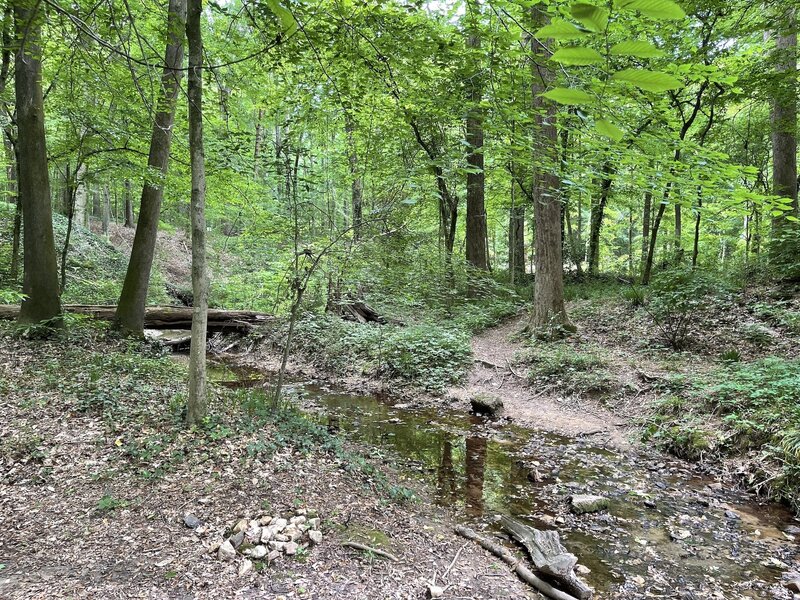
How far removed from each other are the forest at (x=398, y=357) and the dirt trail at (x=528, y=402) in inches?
2.4

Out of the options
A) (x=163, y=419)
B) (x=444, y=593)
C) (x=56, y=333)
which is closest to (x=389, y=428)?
(x=163, y=419)

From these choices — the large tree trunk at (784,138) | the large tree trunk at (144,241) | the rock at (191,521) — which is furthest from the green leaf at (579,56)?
the large tree trunk at (784,138)

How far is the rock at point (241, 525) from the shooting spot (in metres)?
3.35

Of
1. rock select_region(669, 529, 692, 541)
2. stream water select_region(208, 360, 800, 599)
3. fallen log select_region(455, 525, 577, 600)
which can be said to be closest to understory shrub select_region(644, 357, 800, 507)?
stream water select_region(208, 360, 800, 599)

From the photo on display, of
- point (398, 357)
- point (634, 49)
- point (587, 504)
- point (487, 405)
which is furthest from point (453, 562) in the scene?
point (398, 357)

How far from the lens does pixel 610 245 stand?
2205 centimetres

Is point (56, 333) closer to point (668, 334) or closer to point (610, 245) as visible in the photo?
point (668, 334)

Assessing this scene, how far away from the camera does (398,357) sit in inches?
387

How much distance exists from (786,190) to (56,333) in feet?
50.0

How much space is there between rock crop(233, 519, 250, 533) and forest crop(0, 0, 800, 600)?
0.03 meters

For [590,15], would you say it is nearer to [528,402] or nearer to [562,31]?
[562,31]

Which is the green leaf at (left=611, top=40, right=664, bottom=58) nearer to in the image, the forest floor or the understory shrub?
the forest floor

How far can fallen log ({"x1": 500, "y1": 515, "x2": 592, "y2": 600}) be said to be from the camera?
10.8ft

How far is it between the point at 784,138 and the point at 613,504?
1084cm
